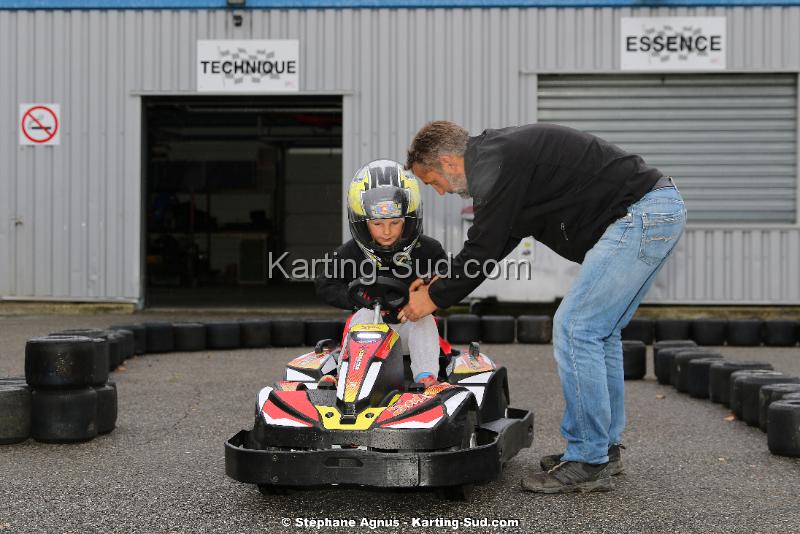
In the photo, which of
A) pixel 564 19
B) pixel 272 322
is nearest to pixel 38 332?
pixel 272 322

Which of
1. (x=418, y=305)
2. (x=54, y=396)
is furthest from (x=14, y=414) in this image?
(x=418, y=305)

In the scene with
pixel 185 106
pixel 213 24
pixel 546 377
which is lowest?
pixel 546 377

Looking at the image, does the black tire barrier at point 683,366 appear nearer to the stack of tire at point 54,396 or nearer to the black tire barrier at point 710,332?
the black tire barrier at point 710,332

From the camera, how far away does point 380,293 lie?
13.5 ft

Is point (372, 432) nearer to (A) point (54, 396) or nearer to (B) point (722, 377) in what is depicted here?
(A) point (54, 396)

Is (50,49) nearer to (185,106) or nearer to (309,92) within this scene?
(185,106)

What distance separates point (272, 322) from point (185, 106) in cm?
543

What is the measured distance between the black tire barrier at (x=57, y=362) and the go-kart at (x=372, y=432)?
155 centimetres

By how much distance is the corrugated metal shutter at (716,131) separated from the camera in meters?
13.4

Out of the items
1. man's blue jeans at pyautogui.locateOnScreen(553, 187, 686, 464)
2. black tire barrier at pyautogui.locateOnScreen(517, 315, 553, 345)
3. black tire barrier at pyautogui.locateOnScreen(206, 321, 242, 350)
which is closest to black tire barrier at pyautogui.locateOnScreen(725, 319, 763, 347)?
black tire barrier at pyautogui.locateOnScreen(517, 315, 553, 345)

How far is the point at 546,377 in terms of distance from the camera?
8078 millimetres

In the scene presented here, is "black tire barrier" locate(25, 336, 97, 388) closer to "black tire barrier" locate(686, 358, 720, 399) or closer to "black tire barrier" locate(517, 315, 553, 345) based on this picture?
"black tire barrier" locate(686, 358, 720, 399)

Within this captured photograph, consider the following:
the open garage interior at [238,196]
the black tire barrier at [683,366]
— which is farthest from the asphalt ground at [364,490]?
the open garage interior at [238,196]

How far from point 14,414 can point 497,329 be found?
21.9ft
